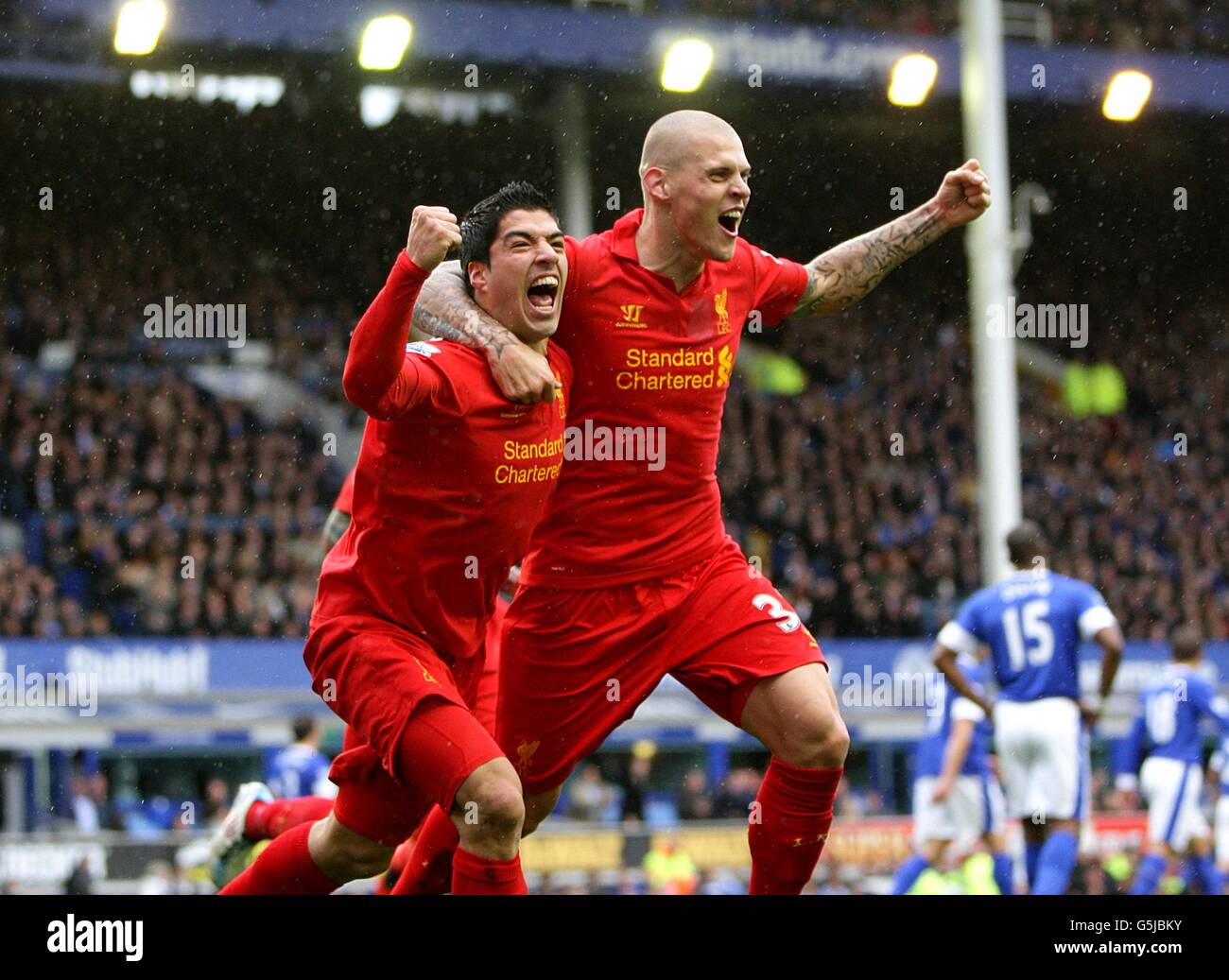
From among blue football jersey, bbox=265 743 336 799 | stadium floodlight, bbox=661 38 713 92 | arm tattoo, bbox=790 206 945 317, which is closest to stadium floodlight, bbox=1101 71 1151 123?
stadium floodlight, bbox=661 38 713 92

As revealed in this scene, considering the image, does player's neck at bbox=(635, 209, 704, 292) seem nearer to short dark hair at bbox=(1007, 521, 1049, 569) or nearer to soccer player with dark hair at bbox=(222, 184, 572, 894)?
soccer player with dark hair at bbox=(222, 184, 572, 894)

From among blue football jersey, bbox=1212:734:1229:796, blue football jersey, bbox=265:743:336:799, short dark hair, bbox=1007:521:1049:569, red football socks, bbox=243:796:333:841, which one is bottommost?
blue football jersey, bbox=1212:734:1229:796

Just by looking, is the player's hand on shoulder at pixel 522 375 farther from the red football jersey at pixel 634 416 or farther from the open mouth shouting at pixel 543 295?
the red football jersey at pixel 634 416

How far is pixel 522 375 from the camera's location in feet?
14.9

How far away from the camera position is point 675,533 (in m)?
5.08

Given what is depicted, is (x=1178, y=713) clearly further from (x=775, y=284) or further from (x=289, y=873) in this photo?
(x=289, y=873)

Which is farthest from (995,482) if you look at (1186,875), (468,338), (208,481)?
(468,338)

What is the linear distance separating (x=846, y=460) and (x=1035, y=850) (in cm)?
1030

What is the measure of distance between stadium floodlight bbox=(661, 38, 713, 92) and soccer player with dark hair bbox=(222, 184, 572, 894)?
12.5m

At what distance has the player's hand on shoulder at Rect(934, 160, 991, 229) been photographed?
5.24 m

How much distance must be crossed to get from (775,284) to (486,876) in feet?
6.38

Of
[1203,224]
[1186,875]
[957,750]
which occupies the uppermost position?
[1203,224]
